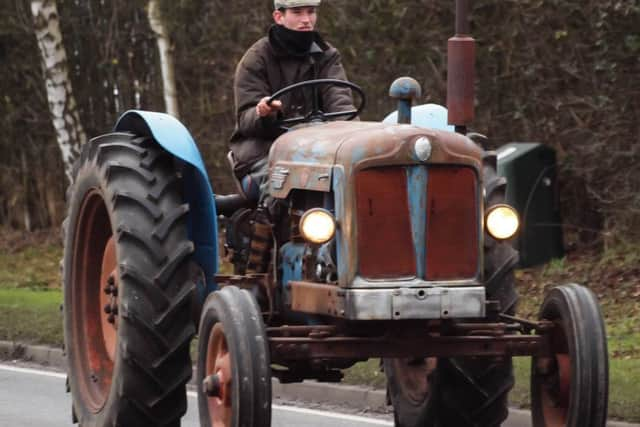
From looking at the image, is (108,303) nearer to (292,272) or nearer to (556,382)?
(292,272)

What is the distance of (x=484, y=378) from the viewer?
8.46m

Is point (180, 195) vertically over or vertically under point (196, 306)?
over

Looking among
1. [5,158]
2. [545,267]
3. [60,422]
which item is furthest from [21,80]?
[60,422]

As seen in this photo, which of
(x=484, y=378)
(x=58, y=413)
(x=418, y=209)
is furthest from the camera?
(x=58, y=413)

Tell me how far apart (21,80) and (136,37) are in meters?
2.09

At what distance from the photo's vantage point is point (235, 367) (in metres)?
7.25

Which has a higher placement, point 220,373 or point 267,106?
point 267,106

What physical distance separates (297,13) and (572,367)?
265cm

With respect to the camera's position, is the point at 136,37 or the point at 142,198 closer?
the point at 142,198

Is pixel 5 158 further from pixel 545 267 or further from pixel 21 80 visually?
pixel 545 267

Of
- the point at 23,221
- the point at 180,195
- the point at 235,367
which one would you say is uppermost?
the point at 180,195

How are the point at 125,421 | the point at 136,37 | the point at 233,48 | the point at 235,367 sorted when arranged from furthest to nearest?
the point at 136,37 < the point at 233,48 < the point at 125,421 < the point at 235,367

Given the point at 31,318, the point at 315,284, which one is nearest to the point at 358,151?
the point at 315,284

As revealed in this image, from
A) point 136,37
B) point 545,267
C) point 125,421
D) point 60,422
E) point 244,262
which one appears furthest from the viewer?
point 136,37
